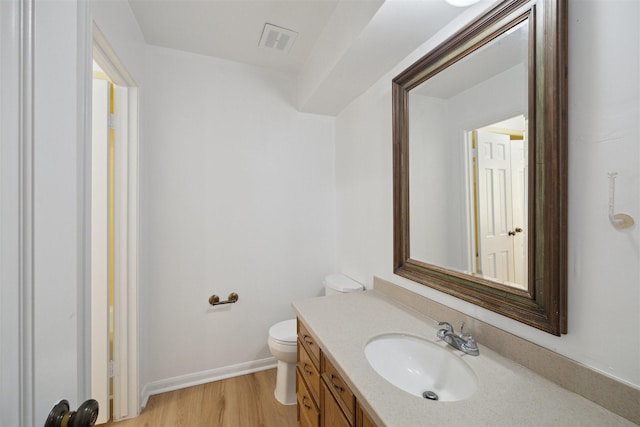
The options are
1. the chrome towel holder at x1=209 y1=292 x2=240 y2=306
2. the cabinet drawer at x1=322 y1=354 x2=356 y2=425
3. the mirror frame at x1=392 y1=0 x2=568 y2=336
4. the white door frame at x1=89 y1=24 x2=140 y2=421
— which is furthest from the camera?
the chrome towel holder at x1=209 y1=292 x2=240 y2=306

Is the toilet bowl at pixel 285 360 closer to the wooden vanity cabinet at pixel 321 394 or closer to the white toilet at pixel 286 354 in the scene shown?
the white toilet at pixel 286 354

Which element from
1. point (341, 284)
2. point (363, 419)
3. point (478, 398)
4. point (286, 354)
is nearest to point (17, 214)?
point (363, 419)

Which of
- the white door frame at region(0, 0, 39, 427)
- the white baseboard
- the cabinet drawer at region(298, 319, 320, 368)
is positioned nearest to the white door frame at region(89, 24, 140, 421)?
the white baseboard

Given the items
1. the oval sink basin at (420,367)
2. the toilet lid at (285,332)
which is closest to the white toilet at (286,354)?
the toilet lid at (285,332)

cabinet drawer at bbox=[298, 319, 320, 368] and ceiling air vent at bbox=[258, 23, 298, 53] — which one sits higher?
ceiling air vent at bbox=[258, 23, 298, 53]

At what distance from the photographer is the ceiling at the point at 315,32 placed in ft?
4.01

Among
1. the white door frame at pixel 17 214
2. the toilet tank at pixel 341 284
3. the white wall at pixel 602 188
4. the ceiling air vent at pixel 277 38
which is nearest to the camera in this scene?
the white door frame at pixel 17 214

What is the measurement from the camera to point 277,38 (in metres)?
1.86

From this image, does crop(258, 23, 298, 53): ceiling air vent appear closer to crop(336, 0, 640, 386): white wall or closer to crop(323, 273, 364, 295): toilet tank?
crop(336, 0, 640, 386): white wall

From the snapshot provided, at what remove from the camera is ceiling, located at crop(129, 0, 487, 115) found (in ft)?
4.01

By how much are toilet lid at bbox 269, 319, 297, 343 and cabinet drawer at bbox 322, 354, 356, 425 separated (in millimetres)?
724

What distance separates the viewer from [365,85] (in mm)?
1829

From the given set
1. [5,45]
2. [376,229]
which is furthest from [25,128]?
[376,229]

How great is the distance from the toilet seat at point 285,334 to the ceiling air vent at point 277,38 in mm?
2058
